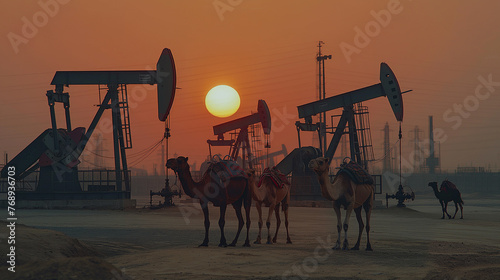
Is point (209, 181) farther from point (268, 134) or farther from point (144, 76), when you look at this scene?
point (268, 134)

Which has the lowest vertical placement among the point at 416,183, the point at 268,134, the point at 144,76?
the point at 416,183

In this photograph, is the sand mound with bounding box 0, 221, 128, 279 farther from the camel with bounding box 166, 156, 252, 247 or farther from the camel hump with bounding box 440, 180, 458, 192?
the camel hump with bounding box 440, 180, 458, 192

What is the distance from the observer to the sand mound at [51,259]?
8992 millimetres

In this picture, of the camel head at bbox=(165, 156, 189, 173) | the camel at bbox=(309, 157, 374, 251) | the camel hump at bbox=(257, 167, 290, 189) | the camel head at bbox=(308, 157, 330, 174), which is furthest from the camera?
the camel hump at bbox=(257, 167, 290, 189)

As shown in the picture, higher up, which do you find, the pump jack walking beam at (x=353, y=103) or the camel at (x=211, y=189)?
the pump jack walking beam at (x=353, y=103)

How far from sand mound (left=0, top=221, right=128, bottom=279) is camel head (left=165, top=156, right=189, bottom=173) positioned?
9.02 ft

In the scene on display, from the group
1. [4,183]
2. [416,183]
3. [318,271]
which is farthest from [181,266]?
[416,183]

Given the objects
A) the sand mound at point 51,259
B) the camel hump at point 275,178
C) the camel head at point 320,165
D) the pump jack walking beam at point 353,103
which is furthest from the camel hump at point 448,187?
the sand mound at point 51,259

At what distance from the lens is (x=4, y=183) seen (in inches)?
1937

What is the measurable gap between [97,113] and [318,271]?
34.2 m
